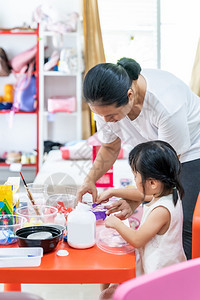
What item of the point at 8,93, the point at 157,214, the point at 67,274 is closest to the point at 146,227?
the point at 157,214

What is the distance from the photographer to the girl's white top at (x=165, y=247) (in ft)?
4.63

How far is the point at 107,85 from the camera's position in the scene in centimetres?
146

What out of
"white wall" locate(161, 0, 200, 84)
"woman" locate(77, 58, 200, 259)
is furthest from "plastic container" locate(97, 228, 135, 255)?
"white wall" locate(161, 0, 200, 84)

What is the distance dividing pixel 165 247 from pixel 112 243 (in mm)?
181

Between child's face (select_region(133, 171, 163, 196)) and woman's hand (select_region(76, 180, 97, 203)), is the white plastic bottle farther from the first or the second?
woman's hand (select_region(76, 180, 97, 203))

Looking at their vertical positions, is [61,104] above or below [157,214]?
below

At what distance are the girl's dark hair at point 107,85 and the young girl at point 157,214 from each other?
19 centimetres

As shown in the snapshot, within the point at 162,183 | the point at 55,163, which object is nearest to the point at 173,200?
the point at 162,183

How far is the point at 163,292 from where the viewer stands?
2.50ft

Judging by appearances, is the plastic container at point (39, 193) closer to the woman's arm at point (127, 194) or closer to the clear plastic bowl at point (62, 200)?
the clear plastic bowl at point (62, 200)

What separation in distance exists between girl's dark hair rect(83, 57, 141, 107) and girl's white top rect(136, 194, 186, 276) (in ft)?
1.26

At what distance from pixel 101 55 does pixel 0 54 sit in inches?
40.0

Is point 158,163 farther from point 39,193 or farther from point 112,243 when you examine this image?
point 39,193

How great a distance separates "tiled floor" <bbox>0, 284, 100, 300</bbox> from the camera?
2188 mm
